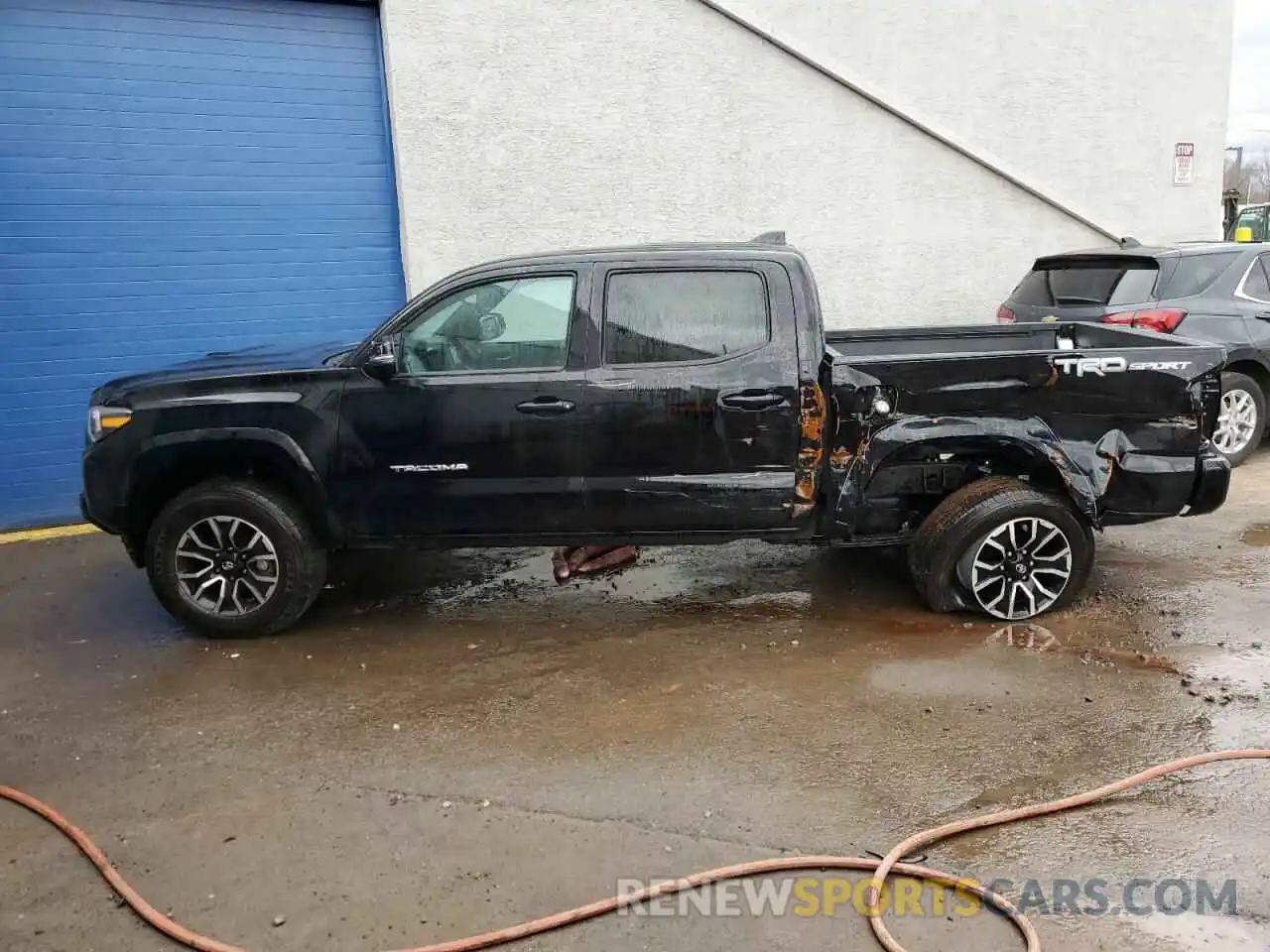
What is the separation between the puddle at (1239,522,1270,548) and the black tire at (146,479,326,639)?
5.52 metres

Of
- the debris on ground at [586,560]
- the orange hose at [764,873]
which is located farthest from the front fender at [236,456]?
the orange hose at [764,873]

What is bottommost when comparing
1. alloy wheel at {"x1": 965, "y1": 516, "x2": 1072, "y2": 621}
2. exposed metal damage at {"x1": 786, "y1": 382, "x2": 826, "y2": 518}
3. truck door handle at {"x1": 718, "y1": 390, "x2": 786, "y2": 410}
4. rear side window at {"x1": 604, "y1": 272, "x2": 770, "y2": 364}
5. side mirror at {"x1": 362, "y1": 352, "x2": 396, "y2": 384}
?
alloy wheel at {"x1": 965, "y1": 516, "x2": 1072, "y2": 621}

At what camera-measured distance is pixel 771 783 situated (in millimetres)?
3520

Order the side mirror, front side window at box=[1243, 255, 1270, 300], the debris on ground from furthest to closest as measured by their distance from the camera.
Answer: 1. front side window at box=[1243, 255, 1270, 300]
2. the debris on ground
3. the side mirror

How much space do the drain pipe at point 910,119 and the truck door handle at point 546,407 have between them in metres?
5.84

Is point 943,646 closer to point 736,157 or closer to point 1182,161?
point 736,157

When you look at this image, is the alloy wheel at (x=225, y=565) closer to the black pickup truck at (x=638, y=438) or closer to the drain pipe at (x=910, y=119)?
the black pickup truck at (x=638, y=438)

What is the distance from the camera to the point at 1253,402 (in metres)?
7.90

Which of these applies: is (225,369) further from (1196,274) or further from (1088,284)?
(1196,274)

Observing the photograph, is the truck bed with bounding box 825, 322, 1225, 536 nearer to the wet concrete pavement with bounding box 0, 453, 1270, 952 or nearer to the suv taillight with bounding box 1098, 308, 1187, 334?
the wet concrete pavement with bounding box 0, 453, 1270, 952

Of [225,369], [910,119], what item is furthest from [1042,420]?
[910,119]

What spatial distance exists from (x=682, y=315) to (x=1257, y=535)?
419cm

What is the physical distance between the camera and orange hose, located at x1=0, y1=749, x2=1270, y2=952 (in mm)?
2746

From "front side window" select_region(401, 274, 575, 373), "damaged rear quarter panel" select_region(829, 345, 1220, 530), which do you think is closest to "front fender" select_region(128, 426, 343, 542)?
"front side window" select_region(401, 274, 575, 373)
